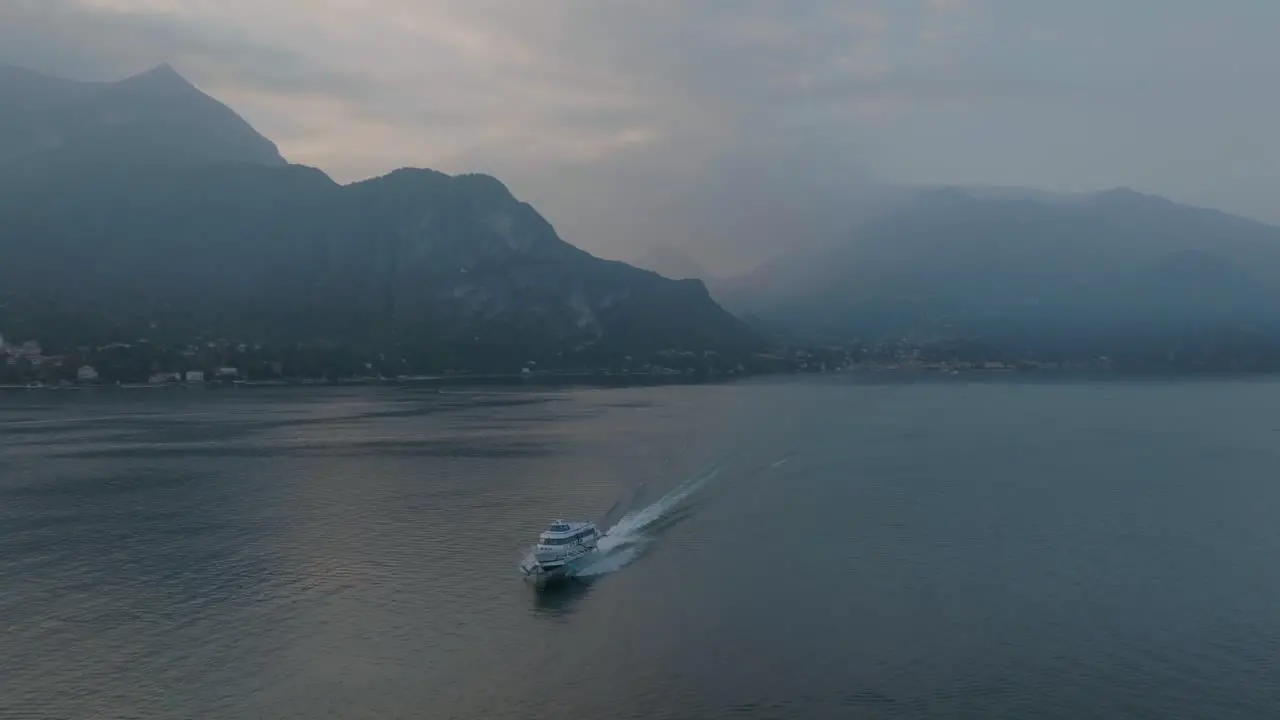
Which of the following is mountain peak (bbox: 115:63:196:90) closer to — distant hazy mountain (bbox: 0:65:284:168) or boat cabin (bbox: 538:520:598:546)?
distant hazy mountain (bbox: 0:65:284:168)

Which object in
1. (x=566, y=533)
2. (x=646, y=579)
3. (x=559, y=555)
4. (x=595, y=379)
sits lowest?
(x=646, y=579)

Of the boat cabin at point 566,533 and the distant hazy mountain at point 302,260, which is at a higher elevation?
the distant hazy mountain at point 302,260

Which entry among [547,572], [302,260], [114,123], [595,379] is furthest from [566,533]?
[114,123]

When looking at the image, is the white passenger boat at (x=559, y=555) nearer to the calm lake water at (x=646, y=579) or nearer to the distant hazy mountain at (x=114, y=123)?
the calm lake water at (x=646, y=579)

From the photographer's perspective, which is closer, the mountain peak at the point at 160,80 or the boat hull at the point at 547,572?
the boat hull at the point at 547,572

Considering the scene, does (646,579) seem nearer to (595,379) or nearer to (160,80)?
(595,379)

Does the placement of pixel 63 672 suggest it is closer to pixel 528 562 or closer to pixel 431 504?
pixel 528 562

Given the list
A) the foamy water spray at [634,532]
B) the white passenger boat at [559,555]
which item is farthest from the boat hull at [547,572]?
the foamy water spray at [634,532]
